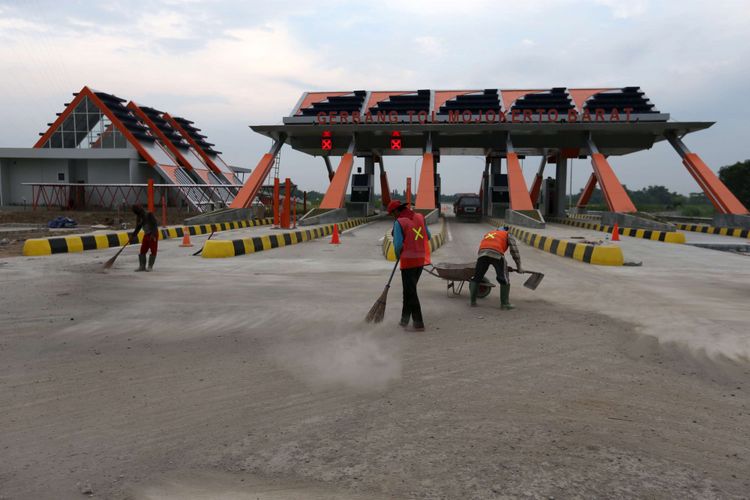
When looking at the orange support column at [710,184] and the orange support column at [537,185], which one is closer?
the orange support column at [710,184]

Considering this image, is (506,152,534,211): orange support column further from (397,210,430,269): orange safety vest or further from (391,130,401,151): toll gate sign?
(397,210,430,269): orange safety vest

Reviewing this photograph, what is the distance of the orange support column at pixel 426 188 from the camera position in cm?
3092

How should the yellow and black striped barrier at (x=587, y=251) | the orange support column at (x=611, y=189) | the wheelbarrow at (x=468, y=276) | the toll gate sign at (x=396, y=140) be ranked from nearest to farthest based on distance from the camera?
the wheelbarrow at (x=468, y=276) → the yellow and black striped barrier at (x=587, y=251) → the orange support column at (x=611, y=189) → the toll gate sign at (x=396, y=140)

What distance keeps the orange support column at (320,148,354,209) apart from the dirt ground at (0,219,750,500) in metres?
22.9

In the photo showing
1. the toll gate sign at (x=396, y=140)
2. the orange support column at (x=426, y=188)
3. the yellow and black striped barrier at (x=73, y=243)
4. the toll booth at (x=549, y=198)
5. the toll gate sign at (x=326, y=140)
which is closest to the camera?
the yellow and black striped barrier at (x=73, y=243)

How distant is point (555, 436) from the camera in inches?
135

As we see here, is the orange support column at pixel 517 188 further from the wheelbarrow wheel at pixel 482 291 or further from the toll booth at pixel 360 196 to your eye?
the wheelbarrow wheel at pixel 482 291

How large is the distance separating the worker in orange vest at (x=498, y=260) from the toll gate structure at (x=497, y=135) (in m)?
19.8

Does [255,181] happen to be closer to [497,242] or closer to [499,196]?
[499,196]

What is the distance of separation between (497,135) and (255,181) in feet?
56.0

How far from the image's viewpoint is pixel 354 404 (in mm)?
3943

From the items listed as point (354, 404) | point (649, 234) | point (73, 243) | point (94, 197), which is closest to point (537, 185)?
point (649, 234)

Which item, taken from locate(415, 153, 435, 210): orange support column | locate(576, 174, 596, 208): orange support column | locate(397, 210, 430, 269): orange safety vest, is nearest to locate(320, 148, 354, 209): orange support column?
locate(415, 153, 435, 210): orange support column

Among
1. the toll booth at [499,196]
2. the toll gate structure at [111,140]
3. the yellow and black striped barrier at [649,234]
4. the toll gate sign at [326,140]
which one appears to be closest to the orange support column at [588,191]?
the toll booth at [499,196]
